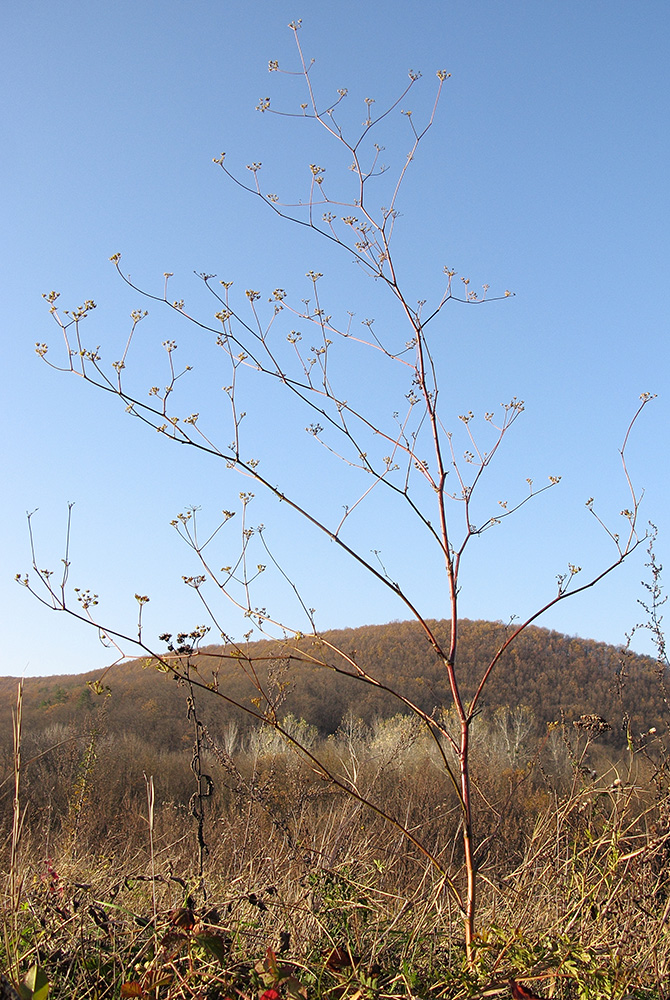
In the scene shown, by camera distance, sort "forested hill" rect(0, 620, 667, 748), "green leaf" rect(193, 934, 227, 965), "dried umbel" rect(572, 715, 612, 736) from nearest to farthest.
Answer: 1. "green leaf" rect(193, 934, 227, 965)
2. "dried umbel" rect(572, 715, 612, 736)
3. "forested hill" rect(0, 620, 667, 748)

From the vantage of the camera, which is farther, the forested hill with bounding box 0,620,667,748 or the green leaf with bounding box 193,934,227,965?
the forested hill with bounding box 0,620,667,748

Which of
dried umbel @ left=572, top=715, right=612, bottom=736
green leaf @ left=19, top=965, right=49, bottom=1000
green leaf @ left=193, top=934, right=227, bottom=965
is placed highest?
dried umbel @ left=572, top=715, right=612, bottom=736

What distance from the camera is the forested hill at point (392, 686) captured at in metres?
16.4

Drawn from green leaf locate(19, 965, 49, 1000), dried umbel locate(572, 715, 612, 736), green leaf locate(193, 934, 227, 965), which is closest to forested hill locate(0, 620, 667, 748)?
dried umbel locate(572, 715, 612, 736)

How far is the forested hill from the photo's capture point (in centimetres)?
1636

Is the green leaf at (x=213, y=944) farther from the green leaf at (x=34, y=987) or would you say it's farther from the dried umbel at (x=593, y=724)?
the dried umbel at (x=593, y=724)

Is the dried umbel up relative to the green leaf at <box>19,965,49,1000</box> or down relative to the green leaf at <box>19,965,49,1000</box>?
up

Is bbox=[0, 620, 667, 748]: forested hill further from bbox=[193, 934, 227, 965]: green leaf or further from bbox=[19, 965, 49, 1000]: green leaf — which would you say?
bbox=[19, 965, 49, 1000]: green leaf

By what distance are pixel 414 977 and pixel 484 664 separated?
22861 millimetres

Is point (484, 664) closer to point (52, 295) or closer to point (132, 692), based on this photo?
point (132, 692)

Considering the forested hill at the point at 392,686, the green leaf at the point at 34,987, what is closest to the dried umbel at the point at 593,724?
the green leaf at the point at 34,987

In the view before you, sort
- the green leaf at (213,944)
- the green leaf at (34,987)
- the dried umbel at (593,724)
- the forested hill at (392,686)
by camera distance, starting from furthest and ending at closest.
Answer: the forested hill at (392,686) → the dried umbel at (593,724) → the green leaf at (213,944) → the green leaf at (34,987)

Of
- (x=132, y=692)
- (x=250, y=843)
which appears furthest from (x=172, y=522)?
(x=132, y=692)

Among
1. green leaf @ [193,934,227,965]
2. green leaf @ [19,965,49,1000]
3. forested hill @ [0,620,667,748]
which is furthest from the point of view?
forested hill @ [0,620,667,748]
